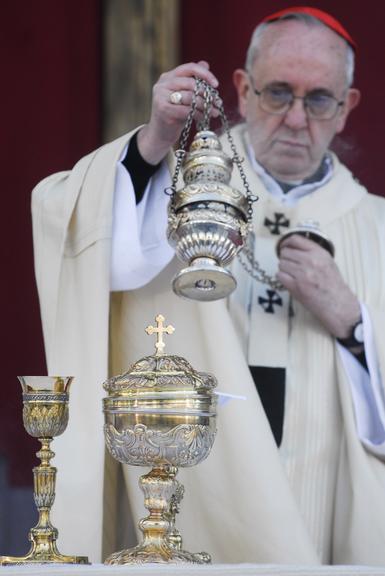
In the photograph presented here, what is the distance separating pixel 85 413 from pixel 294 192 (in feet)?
3.09

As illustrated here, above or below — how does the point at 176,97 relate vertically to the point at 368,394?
above

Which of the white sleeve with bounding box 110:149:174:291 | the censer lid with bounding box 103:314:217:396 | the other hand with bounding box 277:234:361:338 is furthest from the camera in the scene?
the other hand with bounding box 277:234:361:338

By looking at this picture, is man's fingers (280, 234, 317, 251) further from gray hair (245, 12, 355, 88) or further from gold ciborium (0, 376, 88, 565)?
gold ciborium (0, 376, 88, 565)

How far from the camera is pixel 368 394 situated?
11.4 ft

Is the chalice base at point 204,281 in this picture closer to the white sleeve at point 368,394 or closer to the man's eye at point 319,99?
the white sleeve at point 368,394

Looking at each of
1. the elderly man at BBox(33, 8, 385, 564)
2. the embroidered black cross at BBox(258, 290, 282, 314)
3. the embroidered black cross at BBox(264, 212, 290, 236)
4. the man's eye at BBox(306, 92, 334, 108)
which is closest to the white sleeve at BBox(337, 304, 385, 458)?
the elderly man at BBox(33, 8, 385, 564)

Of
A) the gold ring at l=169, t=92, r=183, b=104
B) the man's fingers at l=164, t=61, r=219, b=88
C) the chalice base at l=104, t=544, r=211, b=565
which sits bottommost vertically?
the chalice base at l=104, t=544, r=211, b=565

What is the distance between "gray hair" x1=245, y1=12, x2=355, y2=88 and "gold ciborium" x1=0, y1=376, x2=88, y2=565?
1676mm

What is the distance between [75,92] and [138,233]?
1.03 meters

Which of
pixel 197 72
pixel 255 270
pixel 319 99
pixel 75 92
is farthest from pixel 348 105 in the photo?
pixel 197 72

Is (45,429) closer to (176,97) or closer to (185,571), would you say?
(185,571)

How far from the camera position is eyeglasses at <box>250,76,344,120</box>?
12.4 feet

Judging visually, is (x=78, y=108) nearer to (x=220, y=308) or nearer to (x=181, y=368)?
(x=220, y=308)

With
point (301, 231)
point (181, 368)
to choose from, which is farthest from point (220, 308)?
point (181, 368)
